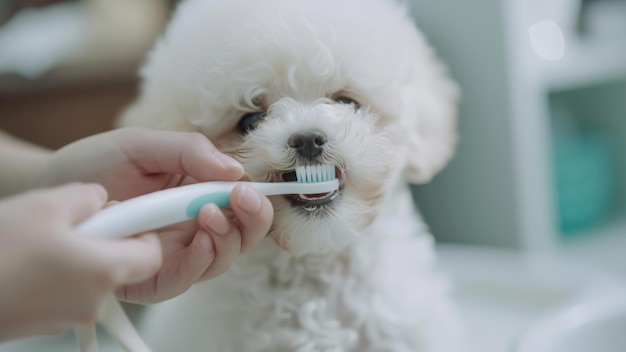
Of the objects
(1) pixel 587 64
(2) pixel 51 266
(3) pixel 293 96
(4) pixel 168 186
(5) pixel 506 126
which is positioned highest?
(1) pixel 587 64

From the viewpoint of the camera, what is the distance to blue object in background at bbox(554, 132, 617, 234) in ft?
4.68

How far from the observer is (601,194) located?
59.9 inches

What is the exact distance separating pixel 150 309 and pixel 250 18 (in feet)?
0.86

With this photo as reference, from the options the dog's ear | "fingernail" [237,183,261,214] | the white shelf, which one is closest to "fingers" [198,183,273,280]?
"fingernail" [237,183,261,214]

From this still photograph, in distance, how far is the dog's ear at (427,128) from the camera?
0.71 m

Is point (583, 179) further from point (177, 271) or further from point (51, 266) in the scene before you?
point (51, 266)

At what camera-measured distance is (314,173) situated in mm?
508

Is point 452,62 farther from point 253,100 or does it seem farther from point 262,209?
point 262,209

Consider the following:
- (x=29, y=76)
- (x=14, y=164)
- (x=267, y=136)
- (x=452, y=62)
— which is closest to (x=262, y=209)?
(x=267, y=136)

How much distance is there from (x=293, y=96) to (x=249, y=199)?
0.16 meters

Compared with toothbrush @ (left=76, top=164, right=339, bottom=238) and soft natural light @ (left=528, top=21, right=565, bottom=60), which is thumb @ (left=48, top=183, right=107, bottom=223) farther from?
soft natural light @ (left=528, top=21, right=565, bottom=60)

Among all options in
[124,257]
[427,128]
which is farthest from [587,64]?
[124,257]

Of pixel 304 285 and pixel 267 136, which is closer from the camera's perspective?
pixel 267 136

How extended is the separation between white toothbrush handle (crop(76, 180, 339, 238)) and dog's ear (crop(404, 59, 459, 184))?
292 millimetres
